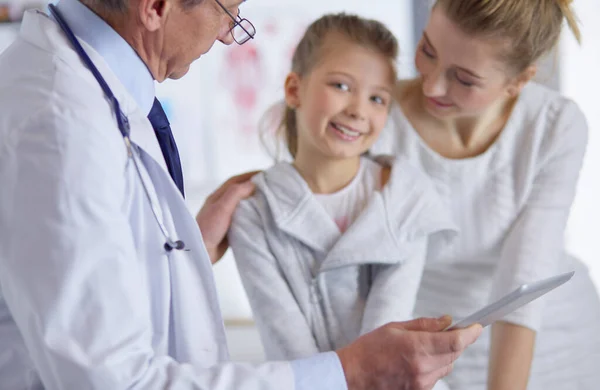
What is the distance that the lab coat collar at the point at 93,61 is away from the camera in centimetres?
115

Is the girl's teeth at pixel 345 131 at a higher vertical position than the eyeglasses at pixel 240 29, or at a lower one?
lower

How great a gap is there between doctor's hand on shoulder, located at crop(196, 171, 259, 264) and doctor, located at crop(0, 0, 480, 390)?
225 mm

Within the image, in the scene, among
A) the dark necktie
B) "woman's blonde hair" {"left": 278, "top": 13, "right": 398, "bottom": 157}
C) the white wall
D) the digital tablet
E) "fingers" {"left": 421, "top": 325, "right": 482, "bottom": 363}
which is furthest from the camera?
the white wall

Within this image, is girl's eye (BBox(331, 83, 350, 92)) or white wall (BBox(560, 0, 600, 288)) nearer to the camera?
girl's eye (BBox(331, 83, 350, 92))

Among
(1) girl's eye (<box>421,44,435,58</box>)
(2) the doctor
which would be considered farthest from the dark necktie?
(1) girl's eye (<box>421,44,435,58</box>)

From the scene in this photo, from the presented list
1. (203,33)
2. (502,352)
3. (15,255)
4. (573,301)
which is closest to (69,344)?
(15,255)

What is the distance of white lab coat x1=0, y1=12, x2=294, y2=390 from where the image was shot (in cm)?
100

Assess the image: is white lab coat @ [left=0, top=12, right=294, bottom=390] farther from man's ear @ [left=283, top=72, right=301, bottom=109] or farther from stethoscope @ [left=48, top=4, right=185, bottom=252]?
man's ear @ [left=283, top=72, right=301, bottom=109]

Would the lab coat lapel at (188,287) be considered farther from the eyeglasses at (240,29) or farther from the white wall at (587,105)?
the white wall at (587,105)

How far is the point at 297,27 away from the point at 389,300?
2123mm

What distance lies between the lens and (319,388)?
1.18m

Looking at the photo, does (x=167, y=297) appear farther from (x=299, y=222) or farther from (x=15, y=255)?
(x=299, y=222)

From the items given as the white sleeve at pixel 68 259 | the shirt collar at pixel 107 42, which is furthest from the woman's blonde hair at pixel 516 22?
the white sleeve at pixel 68 259

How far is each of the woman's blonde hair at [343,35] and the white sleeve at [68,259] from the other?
0.73m
